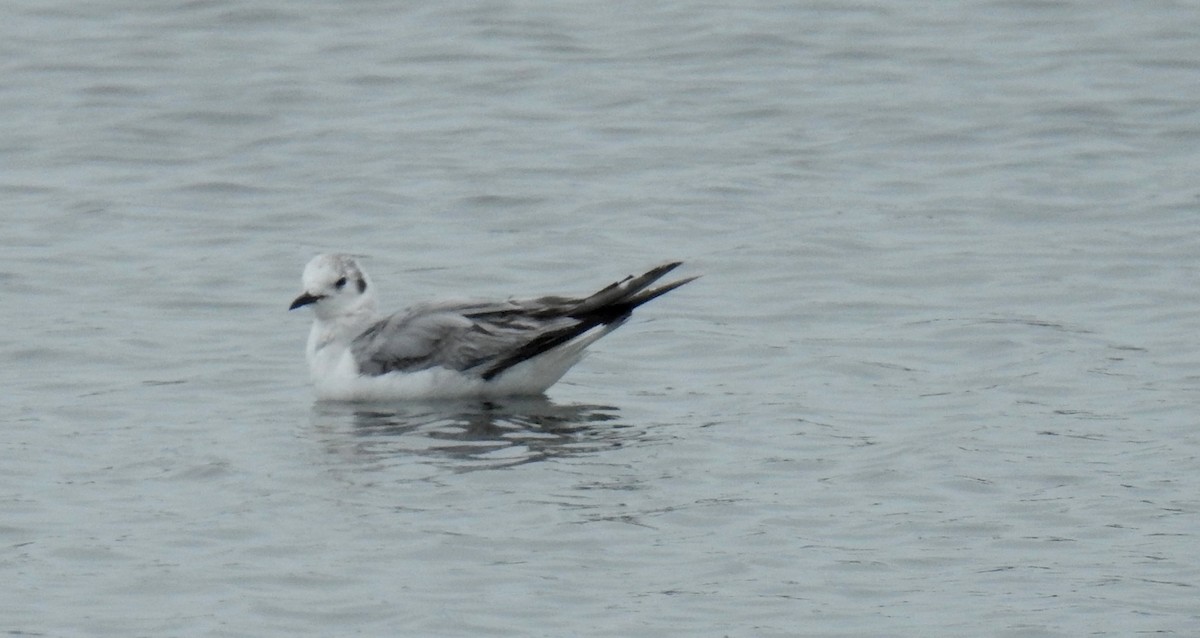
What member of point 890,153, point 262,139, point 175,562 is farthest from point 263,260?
point 175,562

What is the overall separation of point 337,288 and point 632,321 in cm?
173

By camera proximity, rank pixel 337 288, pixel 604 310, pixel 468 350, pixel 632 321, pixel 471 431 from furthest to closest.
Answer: pixel 632 321 < pixel 337 288 < pixel 468 350 < pixel 604 310 < pixel 471 431

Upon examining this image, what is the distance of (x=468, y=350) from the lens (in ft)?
36.4

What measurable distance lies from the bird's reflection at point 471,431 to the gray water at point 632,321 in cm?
4

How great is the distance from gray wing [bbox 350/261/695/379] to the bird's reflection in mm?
215

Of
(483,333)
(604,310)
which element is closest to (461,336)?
(483,333)

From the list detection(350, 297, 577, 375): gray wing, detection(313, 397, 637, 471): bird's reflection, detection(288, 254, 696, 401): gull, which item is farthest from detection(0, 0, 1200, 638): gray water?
detection(350, 297, 577, 375): gray wing

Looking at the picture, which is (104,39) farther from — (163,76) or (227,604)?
(227,604)

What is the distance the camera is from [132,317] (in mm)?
12414

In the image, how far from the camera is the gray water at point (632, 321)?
25.8 ft

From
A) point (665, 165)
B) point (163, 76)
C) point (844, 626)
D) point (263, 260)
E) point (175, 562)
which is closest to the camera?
point (844, 626)

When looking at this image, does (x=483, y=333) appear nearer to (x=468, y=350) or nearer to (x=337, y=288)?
(x=468, y=350)

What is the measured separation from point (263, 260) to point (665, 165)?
3.20 metres

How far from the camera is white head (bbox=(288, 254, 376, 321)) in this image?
11.6m
